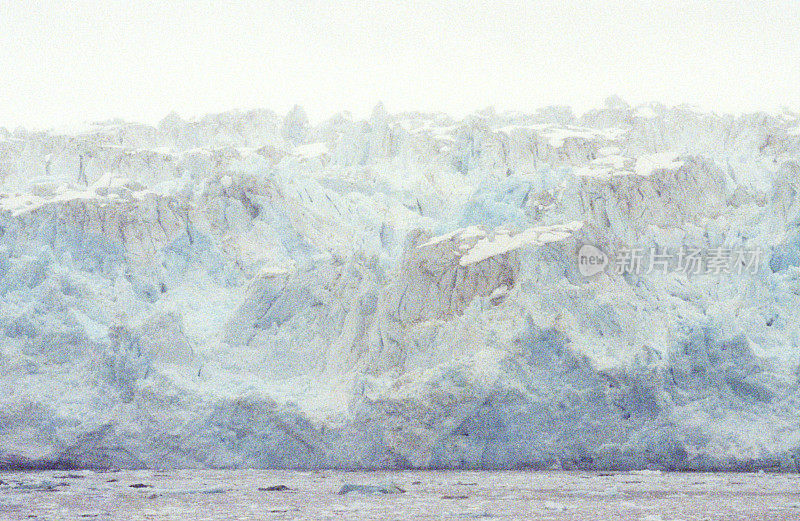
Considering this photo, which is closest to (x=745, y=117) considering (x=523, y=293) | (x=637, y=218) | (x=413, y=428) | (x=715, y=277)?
(x=637, y=218)

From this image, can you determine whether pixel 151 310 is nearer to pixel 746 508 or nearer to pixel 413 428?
pixel 413 428

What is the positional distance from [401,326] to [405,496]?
5289mm

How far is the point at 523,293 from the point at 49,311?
27.4ft

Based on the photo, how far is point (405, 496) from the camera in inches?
545

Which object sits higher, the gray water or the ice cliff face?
the ice cliff face

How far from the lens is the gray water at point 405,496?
12062 mm

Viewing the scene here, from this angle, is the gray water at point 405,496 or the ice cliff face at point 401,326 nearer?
the gray water at point 405,496

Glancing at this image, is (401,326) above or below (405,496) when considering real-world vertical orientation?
above

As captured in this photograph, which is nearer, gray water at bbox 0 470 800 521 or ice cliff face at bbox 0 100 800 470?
gray water at bbox 0 470 800 521

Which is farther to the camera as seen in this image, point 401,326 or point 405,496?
point 401,326

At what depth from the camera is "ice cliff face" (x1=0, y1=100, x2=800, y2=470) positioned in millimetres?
17391

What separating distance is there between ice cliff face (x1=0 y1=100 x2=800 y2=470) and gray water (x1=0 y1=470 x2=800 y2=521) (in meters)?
0.67

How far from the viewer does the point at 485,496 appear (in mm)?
13805

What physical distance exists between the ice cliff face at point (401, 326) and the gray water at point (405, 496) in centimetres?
67
